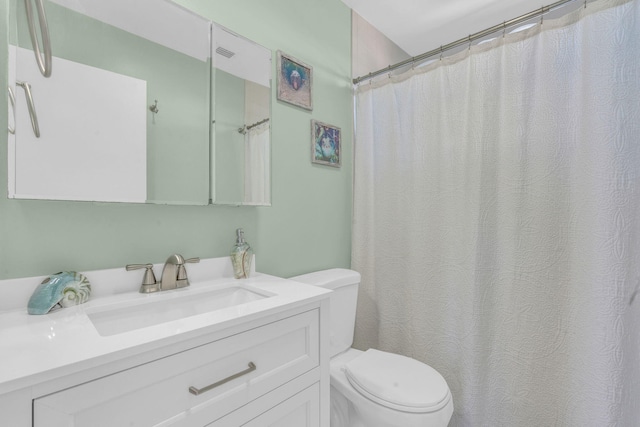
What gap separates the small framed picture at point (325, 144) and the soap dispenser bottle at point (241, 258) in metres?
0.62

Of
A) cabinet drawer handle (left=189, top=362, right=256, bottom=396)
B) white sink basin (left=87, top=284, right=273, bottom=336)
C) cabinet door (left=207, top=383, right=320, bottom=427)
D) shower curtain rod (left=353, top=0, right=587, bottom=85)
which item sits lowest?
cabinet door (left=207, top=383, right=320, bottom=427)

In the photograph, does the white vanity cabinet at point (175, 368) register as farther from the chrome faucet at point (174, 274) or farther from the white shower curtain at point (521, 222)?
the white shower curtain at point (521, 222)

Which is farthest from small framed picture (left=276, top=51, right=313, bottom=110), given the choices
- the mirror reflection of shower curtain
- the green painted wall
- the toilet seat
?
the toilet seat

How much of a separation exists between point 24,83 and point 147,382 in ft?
2.85

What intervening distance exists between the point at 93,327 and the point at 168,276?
34 cm

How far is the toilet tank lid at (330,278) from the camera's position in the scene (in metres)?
1.43

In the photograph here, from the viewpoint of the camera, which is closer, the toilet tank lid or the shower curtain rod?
the shower curtain rod

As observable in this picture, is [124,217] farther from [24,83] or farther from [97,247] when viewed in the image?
[24,83]

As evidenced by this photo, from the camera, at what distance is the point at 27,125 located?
0.83 m

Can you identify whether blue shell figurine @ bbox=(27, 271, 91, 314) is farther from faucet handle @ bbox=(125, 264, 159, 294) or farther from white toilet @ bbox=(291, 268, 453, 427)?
white toilet @ bbox=(291, 268, 453, 427)

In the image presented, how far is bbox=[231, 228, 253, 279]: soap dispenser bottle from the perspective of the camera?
1.21 metres

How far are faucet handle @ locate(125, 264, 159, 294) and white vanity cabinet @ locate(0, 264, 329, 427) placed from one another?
4cm

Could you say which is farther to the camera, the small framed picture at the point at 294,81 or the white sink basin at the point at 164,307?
the small framed picture at the point at 294,81

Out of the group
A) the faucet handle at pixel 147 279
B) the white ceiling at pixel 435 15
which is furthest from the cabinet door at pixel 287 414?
the white ceiling at pixel 435 15
